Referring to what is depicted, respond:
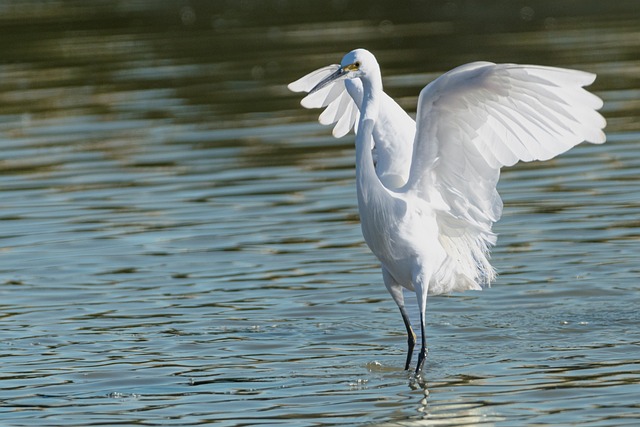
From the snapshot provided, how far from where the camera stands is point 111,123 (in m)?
21.5

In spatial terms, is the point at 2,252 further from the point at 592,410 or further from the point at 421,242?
the point at 592,410

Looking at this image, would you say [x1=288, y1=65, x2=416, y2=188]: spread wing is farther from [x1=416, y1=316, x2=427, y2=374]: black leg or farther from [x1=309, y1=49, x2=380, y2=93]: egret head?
[x1=416, y1=316, x2=427, y2=374]: black leg

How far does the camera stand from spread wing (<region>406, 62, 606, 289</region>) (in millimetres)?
9070

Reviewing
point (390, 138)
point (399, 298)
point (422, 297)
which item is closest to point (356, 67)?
point (390, 138)

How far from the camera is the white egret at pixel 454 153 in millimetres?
9195

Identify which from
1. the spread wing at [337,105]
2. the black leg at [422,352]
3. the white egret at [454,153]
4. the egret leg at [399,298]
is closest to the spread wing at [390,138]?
the white egret at [454,153]

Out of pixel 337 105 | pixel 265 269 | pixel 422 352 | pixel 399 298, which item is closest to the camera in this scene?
pixel 422 352

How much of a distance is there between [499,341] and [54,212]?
7.32 metres

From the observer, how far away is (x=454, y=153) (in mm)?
9781

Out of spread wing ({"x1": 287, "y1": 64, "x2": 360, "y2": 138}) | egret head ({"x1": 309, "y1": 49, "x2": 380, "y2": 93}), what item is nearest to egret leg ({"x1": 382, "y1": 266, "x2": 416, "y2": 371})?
egret head ({"x1": 309, "y1": 49, "x2": 380, "y2": 93})

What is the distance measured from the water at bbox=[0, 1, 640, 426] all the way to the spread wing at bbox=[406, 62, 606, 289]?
40.7 inches

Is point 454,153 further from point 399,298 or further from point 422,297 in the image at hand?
point 399,298

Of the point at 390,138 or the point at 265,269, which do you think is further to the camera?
the point at 265,269

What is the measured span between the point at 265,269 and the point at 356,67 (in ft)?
12.3
